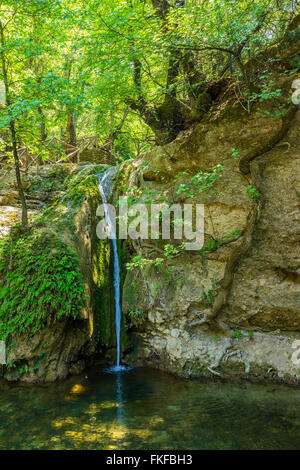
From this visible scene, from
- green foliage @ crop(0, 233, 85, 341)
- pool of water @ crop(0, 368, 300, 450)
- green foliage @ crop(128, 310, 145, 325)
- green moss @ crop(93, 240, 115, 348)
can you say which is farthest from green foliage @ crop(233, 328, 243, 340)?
green foliage @ crop(0, 233, 85, 341)

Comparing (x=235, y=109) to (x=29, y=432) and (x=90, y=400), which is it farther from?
(x=29, y=432)

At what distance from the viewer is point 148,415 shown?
4.38 meters

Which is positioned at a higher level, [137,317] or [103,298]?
[103,298]

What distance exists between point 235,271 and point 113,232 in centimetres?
371

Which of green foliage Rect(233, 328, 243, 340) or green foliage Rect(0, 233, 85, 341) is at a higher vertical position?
green foliage Rect(0, 233, 85, 341)

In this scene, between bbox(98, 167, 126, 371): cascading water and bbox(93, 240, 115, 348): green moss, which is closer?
bbox(93, 240, 115, 348): green moss

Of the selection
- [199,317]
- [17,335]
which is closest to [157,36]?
[199,317]

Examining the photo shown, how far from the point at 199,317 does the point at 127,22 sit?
6.08m

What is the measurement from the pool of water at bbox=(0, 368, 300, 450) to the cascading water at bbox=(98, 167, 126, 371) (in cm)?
143

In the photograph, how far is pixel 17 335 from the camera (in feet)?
17.8

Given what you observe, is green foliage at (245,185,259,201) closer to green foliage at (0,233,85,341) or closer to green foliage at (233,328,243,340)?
green foliage at (233,328,243,340)

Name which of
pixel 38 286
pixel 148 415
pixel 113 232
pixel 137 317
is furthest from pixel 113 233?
pixel 148 415

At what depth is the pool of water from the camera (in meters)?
3.68

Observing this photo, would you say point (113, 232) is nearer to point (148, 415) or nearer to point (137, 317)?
point (137, 317)
